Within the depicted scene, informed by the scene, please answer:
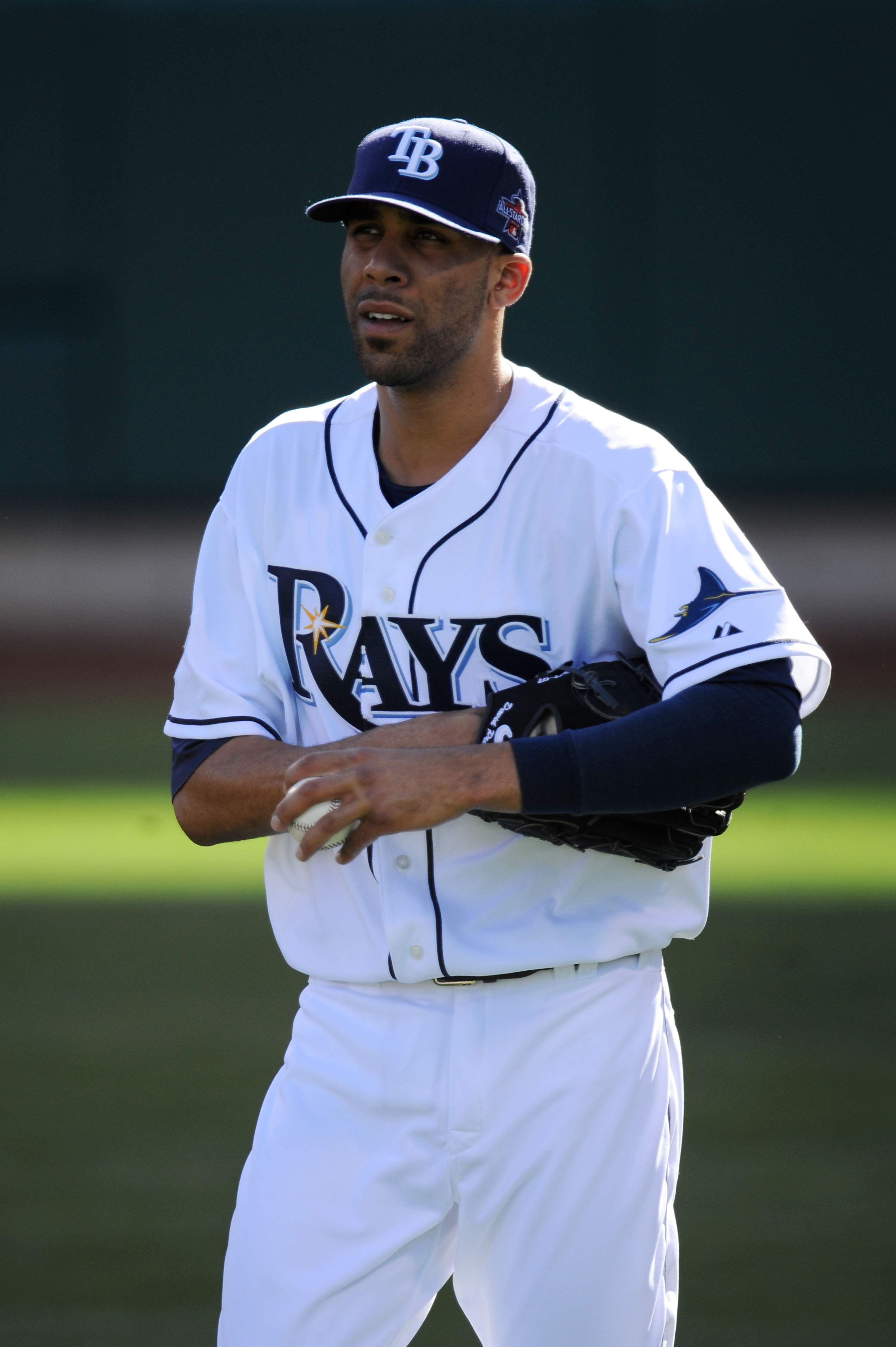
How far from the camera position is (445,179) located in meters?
2.05

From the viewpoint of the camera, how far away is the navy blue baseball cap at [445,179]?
204 cm

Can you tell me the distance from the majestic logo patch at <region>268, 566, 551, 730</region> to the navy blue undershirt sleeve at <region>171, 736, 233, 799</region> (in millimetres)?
162

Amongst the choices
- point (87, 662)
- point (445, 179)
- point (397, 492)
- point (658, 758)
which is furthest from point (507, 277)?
point (87, 662)

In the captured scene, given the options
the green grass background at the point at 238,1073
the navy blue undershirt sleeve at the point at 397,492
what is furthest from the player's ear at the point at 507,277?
the green grass background at the point at 238,1073

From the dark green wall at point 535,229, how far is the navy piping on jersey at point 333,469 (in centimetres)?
1160

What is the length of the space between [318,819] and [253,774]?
246 millimetres

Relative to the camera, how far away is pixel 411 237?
6.89ft

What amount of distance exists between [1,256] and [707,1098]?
11662 millimetres

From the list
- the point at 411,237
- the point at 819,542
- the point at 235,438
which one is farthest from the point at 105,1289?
the point at 235,438

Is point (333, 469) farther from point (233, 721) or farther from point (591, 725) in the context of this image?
point (591, 725)

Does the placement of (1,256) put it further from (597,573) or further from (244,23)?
(597,573)

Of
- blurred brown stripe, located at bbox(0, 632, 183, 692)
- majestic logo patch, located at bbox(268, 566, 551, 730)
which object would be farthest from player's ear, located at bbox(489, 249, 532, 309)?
blurred brown stripe, located at bbox(0, 632, 183, 692)

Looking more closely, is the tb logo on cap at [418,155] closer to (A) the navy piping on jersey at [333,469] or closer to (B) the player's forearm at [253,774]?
(A) the navy piping on jersey at [333,469]

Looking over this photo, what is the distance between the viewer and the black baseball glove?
1.98m
